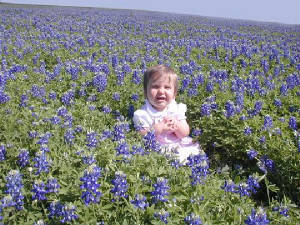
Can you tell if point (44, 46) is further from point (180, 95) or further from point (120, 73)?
point (180, 95)

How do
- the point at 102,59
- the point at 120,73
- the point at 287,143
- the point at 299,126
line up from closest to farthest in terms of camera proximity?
the point at 287,143
the point at 299,126
the point at 120,73
the point at 102,59

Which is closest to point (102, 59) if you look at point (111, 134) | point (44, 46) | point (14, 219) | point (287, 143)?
point (44, 46)

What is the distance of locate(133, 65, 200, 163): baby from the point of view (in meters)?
4.93

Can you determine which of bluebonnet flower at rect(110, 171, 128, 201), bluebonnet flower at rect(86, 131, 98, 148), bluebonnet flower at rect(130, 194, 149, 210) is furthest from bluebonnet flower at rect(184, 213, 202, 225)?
bluebonnet flower at rect(86, 131, 98, 148)

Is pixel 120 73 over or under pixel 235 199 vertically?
over

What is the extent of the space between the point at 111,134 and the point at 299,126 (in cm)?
277

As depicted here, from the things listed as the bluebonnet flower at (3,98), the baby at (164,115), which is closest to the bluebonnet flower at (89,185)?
the baby at (164,115)

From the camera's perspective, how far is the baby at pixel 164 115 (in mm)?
4926

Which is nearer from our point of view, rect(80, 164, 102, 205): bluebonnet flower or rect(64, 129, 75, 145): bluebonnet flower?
rect(80, 164, 102, 205): bluebonnet flower

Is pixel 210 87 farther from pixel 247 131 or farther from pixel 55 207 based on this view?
pixel 55 207

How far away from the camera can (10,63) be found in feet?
27.2

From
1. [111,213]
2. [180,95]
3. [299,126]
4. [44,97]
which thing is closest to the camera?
[111,213]

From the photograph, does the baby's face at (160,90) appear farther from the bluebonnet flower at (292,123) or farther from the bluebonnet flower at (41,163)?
the bluebonnet flower at (41,163)

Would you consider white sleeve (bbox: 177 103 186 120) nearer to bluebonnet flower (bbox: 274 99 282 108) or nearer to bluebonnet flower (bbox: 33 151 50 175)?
bluebonnet flower (bbox: 274 99 282 108)
